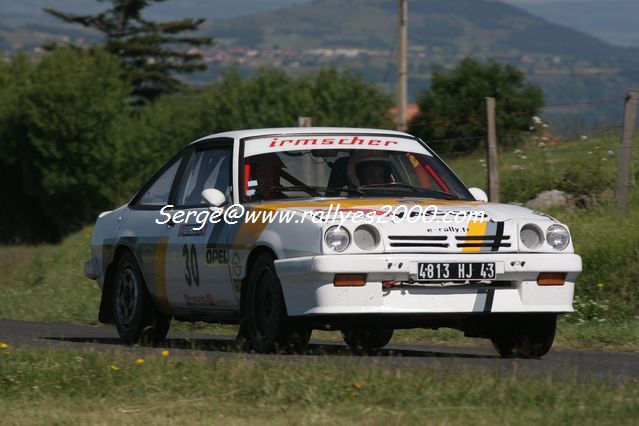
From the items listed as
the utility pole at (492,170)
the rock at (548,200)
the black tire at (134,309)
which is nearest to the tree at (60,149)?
the rock at (548,200)

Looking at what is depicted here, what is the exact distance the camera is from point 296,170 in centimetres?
987

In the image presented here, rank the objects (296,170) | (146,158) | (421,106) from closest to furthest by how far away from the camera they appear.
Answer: (296,170) → (421,106) → (146,158)

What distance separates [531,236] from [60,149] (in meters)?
79.2

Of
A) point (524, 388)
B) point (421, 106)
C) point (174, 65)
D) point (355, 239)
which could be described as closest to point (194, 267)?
point (355, 239)

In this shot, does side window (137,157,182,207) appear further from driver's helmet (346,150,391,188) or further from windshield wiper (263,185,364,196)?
driver's helmet (346,150,391,188)

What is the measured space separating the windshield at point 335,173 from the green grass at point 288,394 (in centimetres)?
211

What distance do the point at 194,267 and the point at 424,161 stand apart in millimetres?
1867

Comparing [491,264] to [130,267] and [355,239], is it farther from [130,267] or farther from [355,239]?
[130,267]

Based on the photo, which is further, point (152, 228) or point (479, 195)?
point (152, 228)

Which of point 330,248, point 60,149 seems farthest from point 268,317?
point 60,149

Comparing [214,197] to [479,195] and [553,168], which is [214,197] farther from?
[553,168]

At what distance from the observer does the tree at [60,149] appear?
85062mm

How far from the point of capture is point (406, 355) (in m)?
9.59

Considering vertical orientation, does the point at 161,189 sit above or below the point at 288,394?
above
